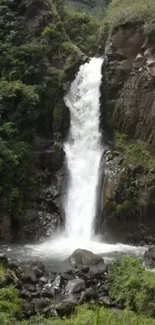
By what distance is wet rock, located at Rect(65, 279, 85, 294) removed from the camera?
51.9ft

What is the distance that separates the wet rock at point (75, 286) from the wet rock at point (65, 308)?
1.58 meters

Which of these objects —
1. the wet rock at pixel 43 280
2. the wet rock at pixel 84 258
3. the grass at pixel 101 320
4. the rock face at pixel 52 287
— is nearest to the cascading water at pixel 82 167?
the wet rock at pixel 84 258

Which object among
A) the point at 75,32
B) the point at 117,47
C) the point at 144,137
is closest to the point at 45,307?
the point at 144,137

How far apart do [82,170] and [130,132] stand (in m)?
3.46

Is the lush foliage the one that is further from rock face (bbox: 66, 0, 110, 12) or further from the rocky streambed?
rock face (bbox: 66, 0, 110, 12)

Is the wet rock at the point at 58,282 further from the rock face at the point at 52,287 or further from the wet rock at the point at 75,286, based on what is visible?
the wet rock at the point at 75,286

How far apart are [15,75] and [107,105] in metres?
5.59

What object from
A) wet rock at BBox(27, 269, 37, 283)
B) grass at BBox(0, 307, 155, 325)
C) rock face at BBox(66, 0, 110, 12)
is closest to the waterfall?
wet rock at BBox(27, 269, 37, 283)

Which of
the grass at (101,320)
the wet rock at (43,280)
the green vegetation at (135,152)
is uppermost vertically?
the green vegetation at (135,152)

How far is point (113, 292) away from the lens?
15.3m

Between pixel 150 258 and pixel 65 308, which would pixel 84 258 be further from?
pixel 65 308

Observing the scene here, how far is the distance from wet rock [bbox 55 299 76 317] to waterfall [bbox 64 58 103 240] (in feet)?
31.3

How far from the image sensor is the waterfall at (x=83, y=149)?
961 inches

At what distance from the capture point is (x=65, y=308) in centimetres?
1386
